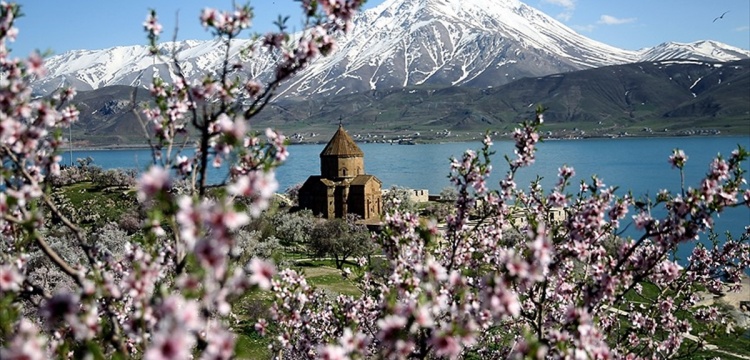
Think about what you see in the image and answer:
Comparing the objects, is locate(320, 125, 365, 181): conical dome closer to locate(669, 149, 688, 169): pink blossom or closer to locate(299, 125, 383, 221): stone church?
locate(299, 125, 383, 221): stone church

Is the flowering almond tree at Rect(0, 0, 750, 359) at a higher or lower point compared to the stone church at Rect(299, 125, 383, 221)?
higher

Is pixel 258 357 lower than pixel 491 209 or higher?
lower

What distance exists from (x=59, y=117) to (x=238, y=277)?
3637mm

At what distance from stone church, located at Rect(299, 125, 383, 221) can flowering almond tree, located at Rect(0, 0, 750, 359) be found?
197 feet

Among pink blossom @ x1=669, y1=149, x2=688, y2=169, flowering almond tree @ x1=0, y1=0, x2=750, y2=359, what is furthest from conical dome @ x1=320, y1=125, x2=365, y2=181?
pink blossom @ x1=669, y1=149, x2=688, y2=169

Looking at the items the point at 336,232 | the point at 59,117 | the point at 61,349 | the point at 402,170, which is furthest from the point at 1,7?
the point at 402,170

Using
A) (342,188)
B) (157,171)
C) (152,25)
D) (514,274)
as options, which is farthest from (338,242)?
(157,171)

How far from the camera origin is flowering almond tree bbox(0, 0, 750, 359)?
3.56 metres

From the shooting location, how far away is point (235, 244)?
388cm

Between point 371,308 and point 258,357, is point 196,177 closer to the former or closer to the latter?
point 371,308

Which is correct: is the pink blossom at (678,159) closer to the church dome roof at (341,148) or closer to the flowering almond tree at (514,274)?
the flowering almond tree at (514,274)

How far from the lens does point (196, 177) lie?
6402 millimetres

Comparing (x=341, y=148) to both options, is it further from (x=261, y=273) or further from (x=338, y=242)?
(x=261, y=273)

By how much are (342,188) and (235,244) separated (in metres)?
66.4
